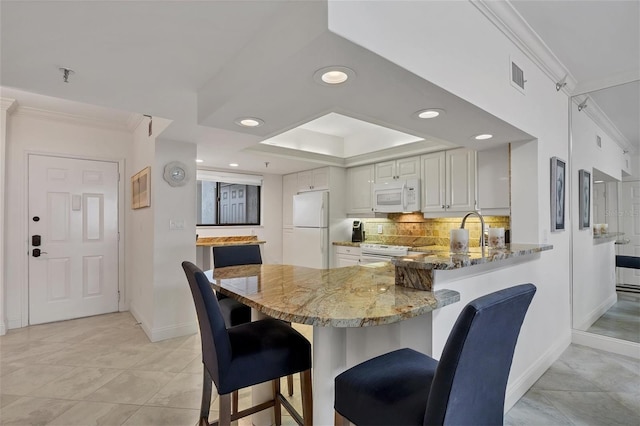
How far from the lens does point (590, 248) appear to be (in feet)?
11.4

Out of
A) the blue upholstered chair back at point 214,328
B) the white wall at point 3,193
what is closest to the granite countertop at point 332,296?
the blue upholstered chair back at point 214,328

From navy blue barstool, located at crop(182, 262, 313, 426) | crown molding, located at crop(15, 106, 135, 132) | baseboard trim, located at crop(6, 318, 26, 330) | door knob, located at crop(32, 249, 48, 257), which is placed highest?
crown molding, located at crop(15, 106, 135, 132)

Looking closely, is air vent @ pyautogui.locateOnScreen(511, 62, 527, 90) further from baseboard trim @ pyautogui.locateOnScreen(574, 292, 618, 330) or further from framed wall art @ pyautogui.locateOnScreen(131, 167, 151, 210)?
framed wall art @ pyautogui.locateOnScreen(131, 167, 151, 210)

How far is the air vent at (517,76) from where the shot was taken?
2316 millimetres

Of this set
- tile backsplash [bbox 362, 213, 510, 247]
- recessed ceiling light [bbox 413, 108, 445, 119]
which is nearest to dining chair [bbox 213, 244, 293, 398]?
recessed ceiling light [bbox 413, 108, 445, 119]

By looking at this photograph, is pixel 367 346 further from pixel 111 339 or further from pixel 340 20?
pixel 111 339

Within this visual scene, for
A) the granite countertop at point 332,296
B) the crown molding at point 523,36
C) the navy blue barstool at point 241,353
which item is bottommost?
the navy blue barstool at point 241,353

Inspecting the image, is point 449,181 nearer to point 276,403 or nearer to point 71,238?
point 276,403

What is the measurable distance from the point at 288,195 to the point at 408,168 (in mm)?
2256

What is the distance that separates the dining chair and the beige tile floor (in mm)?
538

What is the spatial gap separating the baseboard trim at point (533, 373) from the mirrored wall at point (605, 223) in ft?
1.73

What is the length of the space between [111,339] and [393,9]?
3.83 metres

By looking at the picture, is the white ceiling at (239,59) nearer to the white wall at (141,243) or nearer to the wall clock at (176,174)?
the wall clock at (176,174)

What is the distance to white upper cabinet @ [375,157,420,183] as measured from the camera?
4.22m
